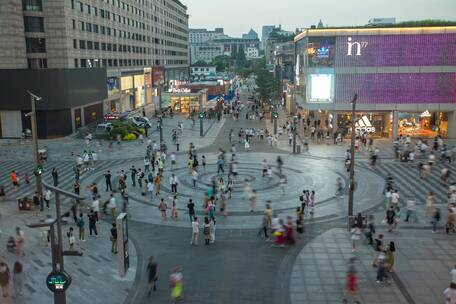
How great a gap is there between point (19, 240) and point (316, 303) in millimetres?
12075

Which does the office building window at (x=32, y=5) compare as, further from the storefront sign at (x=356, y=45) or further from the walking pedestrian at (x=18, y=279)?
the walking pedestrian at (x=18, y=279)

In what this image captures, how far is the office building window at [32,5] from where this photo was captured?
168ft

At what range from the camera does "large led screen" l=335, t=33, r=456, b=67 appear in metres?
47.0

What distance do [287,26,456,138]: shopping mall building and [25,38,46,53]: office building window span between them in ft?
97.5

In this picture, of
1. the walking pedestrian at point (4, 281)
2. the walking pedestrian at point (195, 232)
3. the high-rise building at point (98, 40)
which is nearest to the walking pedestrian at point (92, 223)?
the walking pedestrian at point (195, 232)

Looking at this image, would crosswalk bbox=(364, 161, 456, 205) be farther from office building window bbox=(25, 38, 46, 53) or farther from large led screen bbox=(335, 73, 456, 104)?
office building window bbox=(25, 38, 46, 53)

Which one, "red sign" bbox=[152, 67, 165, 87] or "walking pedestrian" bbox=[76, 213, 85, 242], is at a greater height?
"red sign" bbox=[152, 67, 165, 87]

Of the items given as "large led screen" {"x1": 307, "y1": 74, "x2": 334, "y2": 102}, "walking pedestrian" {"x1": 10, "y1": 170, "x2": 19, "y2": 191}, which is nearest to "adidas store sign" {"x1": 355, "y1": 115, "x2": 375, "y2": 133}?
"large led screen" {"x1": 307, "y1": 74, "x2": 334, "y2": 102}

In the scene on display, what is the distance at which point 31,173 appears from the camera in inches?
1352

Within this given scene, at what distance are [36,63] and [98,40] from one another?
48.2ft

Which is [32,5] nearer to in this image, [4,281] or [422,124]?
[4,281]

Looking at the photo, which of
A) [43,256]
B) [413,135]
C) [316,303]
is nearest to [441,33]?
[413,135]

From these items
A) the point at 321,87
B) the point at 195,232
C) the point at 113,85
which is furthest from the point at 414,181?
the point at 113,85

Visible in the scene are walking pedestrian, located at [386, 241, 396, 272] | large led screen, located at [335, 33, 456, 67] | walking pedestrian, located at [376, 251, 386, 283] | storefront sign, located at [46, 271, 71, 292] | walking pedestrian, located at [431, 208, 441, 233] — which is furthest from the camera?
large led screen, located at [335, 33, 456, 67]
